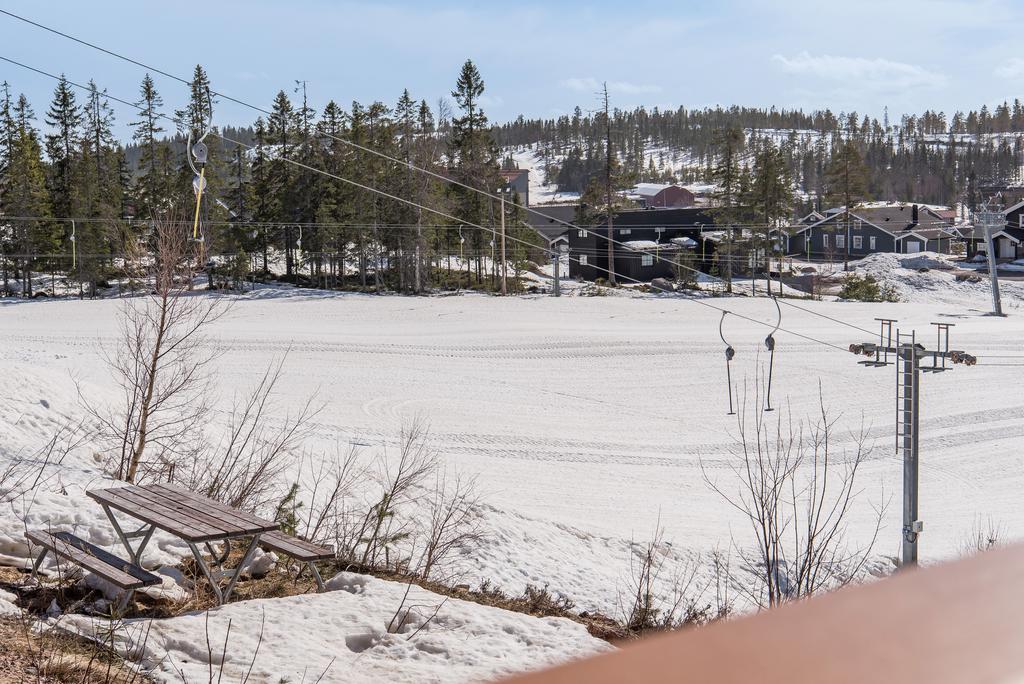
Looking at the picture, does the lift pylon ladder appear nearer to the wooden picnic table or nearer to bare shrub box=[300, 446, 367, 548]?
bare shrub box=[300, 446, 367, 548]

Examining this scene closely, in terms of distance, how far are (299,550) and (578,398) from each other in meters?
22.1

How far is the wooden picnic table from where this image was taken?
7.30m

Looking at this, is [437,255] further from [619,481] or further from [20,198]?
[619,481]

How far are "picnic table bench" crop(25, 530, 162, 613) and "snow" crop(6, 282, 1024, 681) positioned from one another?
42 cm

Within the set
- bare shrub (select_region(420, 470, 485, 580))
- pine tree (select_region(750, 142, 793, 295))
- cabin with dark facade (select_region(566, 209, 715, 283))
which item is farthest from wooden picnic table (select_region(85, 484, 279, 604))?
pine tree (select_region(750, 142, 793, 295))

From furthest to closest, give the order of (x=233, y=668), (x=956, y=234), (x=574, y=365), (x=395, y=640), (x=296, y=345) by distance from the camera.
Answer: (x=956, y=234) < (x=296, y=345) < (x=574, y=365) < (x=395, y=640) < (x=233, y=668)

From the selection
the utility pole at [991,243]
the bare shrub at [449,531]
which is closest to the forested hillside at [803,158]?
the utility pole at [991,243]

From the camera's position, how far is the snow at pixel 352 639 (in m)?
6.39

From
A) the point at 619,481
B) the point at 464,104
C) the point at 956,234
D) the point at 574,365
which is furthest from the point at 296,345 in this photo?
the point at 956,234

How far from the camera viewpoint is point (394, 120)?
57781mm

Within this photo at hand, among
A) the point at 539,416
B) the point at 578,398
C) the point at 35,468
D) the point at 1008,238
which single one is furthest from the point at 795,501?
the point at 1008,238

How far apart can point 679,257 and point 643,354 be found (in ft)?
83.7

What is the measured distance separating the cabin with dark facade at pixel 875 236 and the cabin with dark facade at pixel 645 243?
43.6 feet

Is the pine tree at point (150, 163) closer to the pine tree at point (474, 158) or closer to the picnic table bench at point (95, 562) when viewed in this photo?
the pine tree at point (474, 158)
